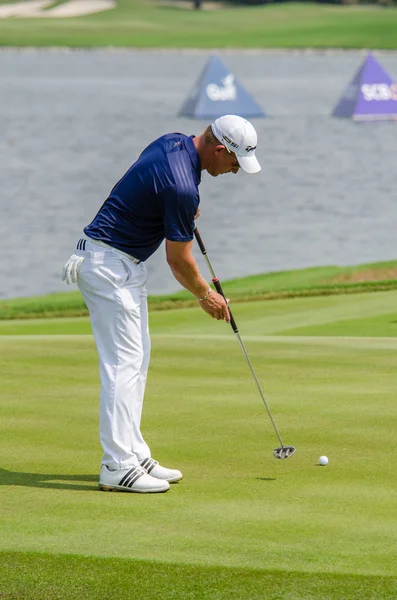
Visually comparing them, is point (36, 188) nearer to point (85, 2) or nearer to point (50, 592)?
point (50, 592)

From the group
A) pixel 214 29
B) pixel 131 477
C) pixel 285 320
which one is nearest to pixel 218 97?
pixel 285 320

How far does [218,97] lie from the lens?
53688 millimetres

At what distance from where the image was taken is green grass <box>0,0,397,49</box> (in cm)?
13988

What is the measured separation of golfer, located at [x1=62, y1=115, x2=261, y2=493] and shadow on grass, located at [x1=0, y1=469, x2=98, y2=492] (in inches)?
5.1

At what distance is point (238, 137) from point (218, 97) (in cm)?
4832

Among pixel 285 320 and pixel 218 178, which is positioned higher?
pixel 285 320

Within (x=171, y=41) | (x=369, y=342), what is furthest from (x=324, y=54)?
(x=369, y=342)

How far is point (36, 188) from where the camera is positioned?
4472 cm

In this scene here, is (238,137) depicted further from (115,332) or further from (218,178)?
(218,178)

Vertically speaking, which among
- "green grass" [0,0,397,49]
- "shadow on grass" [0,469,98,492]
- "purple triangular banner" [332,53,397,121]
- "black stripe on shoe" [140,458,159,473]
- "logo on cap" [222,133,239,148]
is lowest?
"green grass" [0,0,397,49]

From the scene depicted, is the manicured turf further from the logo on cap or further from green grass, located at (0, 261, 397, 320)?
the logo on cap

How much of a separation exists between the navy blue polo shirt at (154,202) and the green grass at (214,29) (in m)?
131

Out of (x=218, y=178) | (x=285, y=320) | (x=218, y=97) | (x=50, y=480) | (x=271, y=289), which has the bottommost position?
(x=218, y=97)

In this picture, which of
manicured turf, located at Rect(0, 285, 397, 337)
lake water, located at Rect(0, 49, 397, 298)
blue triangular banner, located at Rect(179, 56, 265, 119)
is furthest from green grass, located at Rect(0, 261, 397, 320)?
blue triangular banner, located at Rect(179, 56, 265, 119)
